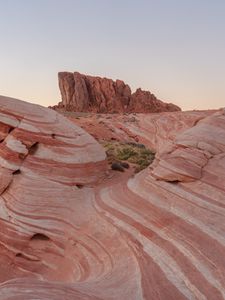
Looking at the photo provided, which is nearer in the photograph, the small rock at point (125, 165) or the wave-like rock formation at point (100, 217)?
the wave-like rock formation at point (100, 217)

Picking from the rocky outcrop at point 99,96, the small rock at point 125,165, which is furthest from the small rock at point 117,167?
the rocky outcrop at point 99,96

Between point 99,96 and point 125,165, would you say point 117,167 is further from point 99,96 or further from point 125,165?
point 99,96

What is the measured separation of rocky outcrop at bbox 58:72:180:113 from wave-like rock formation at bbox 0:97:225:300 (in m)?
Result: 72.3

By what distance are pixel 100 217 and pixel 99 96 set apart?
8130 centimetres

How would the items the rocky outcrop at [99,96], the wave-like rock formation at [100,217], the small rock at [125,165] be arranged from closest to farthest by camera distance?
the wave-like rock formation at [100,217] < the small rock at [125,165] < the rocky outcrop at [99,96]

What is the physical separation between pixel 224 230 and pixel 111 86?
8575cm

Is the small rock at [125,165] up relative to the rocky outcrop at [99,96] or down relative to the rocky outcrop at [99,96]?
up

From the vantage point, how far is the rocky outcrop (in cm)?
9131

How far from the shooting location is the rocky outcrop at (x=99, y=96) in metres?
91.3

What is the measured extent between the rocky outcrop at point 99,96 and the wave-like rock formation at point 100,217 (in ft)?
237

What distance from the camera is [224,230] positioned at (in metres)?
11.1

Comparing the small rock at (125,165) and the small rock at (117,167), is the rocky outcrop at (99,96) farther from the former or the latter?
the small rock at (117,167)

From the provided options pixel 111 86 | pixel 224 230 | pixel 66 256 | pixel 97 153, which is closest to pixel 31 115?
pixel 97 153

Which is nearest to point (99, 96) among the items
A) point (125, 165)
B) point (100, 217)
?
point (125, 165)
